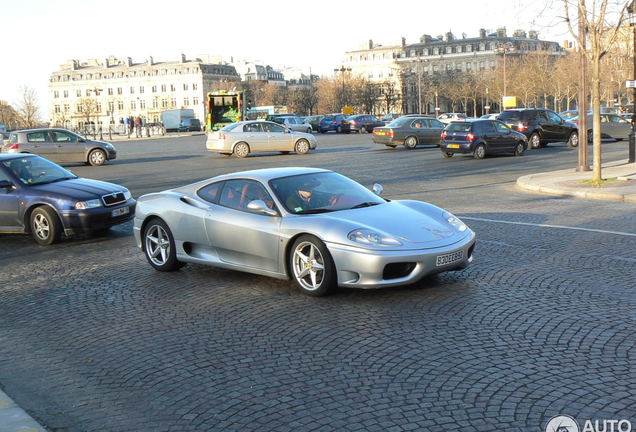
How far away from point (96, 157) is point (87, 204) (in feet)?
59.0

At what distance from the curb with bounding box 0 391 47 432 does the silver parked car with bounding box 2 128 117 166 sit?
78.6ft

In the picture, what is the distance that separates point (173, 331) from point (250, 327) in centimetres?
67

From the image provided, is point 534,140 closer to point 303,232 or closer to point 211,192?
point 211,192

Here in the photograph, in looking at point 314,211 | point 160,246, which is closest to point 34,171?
point 160,246

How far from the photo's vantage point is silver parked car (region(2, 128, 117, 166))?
2711 cm

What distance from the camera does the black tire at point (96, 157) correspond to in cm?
2820

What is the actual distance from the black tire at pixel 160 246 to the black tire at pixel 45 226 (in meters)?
2.86

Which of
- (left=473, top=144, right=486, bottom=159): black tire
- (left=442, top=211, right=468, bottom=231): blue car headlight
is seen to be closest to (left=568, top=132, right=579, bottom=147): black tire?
(left=473, top=144, right=486, bottom=159): black tire

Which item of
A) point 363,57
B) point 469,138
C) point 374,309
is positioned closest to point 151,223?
point 374,309

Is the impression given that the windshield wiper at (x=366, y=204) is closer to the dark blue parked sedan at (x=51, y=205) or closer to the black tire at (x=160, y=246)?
the black tire at (x=160, y=246)

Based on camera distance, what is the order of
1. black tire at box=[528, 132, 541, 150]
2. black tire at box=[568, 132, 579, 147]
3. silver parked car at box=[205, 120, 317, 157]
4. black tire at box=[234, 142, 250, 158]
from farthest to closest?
black tire at box=[568, 132, 579, 147]
black tire at box=[528, 132, 541, 150]
black tire at box=[234, 142, 250, 158]
silver parked car at box=[205, 120, 317, 157]

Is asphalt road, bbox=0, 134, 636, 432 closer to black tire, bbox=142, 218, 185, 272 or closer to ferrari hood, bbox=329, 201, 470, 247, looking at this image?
black tire, bbox=142, 218, 185, 272

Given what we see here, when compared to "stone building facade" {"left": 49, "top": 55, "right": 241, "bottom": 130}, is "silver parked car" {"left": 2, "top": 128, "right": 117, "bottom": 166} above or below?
below

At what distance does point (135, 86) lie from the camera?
164125 mm
